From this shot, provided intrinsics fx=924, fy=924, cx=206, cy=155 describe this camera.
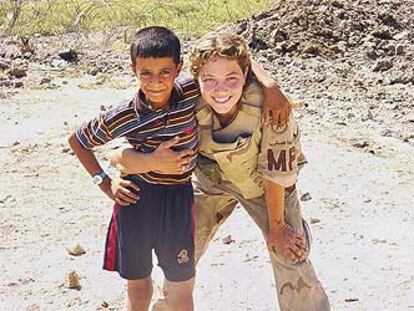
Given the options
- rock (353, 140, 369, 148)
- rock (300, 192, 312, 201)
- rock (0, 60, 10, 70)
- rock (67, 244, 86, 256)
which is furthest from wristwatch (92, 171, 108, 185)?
rock (0, 60, 10, 70)

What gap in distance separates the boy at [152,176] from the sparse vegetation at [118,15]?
766 cm

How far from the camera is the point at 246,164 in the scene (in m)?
3.32

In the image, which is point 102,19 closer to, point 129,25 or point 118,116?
point 129,25

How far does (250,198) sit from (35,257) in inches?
66.0

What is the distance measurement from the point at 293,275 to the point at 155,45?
39.5 inches

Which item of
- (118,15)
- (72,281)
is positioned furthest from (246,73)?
(118,15)

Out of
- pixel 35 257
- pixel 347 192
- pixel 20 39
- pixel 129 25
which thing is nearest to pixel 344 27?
pixel 129 25

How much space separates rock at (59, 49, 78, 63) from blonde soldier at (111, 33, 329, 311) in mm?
6896

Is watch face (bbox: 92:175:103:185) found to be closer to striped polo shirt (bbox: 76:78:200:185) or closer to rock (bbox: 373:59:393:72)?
striped polo shirt (bbox: 76:78:200:185)

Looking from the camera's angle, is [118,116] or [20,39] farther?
[20,39]

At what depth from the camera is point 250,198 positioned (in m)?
3.45

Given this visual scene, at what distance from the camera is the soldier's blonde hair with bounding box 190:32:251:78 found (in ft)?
10.1

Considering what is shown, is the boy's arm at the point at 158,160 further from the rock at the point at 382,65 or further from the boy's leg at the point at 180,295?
the rock at the point at 382,65

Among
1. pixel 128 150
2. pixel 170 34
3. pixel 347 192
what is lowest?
pixel 347 192
